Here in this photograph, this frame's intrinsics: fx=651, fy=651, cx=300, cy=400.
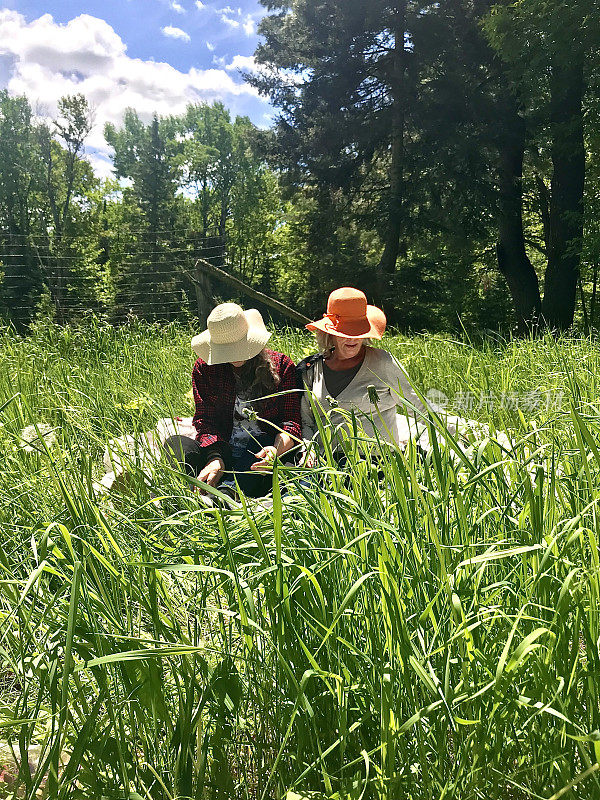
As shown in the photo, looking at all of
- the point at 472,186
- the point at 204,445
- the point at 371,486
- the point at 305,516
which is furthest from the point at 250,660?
the point at 472,186

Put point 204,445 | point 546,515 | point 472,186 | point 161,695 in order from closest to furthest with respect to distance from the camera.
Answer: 1. point 161,695
2. point 546,515
3. point 204,445
4. point 472,186

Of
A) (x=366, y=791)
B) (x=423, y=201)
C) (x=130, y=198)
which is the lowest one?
(x=366, y=791)

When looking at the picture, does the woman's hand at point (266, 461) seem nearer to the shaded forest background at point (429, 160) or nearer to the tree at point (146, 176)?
the shaded forest background at point (429, 160)

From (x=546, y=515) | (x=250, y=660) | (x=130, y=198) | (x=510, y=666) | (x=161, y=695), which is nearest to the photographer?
(x=510, y=666)

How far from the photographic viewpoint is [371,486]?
1.34 meters

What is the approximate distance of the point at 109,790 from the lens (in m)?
0.99

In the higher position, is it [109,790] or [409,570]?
[409,570]

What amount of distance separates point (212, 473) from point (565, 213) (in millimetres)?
10913

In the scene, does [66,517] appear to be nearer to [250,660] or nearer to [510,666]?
[250,660]

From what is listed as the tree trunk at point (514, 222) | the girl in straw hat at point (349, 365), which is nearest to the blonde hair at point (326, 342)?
the girl in straw hat at point (349, 365)

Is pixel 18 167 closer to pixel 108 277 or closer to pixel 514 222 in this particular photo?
pixel 108 277

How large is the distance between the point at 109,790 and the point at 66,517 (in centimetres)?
68

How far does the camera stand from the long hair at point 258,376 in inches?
122

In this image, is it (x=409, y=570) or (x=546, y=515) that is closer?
(x=409, y=570)
